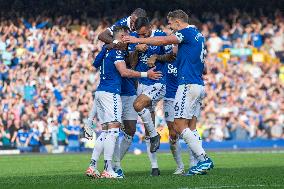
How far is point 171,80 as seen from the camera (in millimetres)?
18188

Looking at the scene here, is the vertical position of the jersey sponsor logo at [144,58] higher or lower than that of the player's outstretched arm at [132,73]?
higher

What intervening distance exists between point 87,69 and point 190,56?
23.1 meters

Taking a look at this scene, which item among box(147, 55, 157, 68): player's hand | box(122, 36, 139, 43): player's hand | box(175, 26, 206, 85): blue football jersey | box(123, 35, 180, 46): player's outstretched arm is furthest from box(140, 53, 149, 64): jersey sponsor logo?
box(122, 36, 139, 43): player's hand

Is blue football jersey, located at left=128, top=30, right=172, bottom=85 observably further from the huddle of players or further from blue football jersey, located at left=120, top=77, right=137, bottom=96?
blue football jersey, located at left=120, top=77, right=137, bottom=96

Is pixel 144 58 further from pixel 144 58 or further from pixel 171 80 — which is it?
pixel 171 80

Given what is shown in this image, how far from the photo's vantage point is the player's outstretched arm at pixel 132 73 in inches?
628

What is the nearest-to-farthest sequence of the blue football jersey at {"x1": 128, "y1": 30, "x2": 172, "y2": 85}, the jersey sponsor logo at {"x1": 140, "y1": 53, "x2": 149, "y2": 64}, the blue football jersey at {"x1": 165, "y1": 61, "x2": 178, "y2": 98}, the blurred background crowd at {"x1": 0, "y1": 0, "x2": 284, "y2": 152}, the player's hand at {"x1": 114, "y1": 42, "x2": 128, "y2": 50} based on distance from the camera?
the player's hand at {"x1": 114, "y1": 42, "x2": 128, "y2": 50}, the blue football jersey at {"x1": 128, "y1": 30, "x2": 172, "y2": 85}, the jersey sponsor logo at {"x1": 140, "y1": 53, "x2": 149, "y2": 64}, the blue football jersey at {"x1": 165, "y1": 61, "x2": 178, "y2": 98}, the blurred background crowd at {"x1": 0, "y1": 0, "x2": 284, "y2": 152}

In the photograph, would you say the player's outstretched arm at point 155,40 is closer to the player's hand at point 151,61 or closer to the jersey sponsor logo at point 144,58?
the player's hand at point 151,61

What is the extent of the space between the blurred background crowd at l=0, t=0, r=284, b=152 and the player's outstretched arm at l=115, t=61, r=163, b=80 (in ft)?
63.1

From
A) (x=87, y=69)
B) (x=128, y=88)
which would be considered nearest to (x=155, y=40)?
(x=128, y=88)

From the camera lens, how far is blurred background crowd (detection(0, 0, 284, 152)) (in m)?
35.7

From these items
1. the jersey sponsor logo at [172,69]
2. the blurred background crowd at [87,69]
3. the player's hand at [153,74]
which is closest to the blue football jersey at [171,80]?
the jersey sponsor logo at [172,69]

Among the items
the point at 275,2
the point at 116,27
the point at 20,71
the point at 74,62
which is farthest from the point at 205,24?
the point at 116,27

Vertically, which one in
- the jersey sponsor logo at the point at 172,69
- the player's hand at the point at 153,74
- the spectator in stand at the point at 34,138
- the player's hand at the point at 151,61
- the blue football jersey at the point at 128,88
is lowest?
the spectator in stand at the point at 34,138
